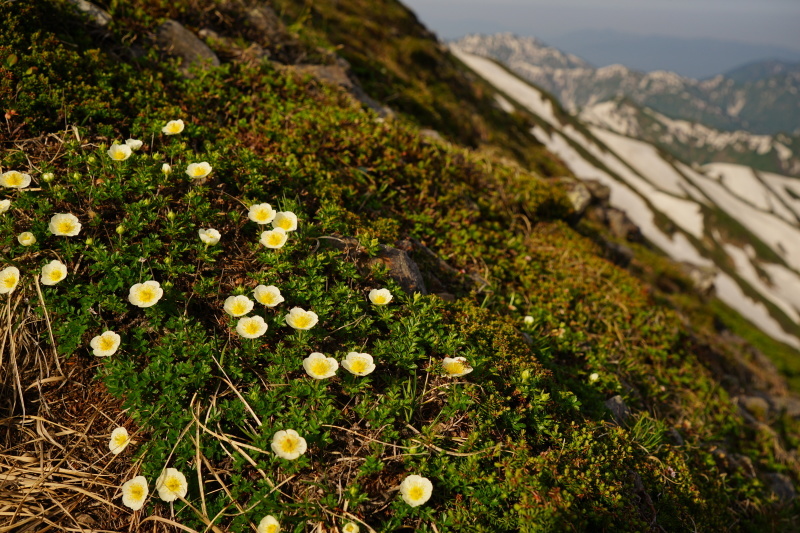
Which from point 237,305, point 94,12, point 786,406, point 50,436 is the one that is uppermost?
point 94,12

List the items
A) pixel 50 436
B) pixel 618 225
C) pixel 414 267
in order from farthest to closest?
pixel 618 225
pixel 414 267
pixel 50 436

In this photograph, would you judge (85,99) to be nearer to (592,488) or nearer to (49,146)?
(49,146)

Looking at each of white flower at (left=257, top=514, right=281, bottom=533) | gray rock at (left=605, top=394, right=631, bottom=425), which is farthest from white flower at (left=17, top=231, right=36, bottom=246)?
gray rock at (left=605, top=394, right=631, bottom=425)

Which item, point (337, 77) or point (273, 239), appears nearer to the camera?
point (273, 239)

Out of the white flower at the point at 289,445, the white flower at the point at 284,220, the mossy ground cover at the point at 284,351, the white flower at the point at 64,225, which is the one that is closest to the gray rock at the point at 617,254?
the mossy ground cover at the point at 284,351

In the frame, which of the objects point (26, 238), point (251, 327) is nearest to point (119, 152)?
point (26, 238)

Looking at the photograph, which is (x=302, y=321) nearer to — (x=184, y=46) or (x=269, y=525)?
(x=269, y=525)

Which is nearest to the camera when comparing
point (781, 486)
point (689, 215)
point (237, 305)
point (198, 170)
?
point (237, 305)
